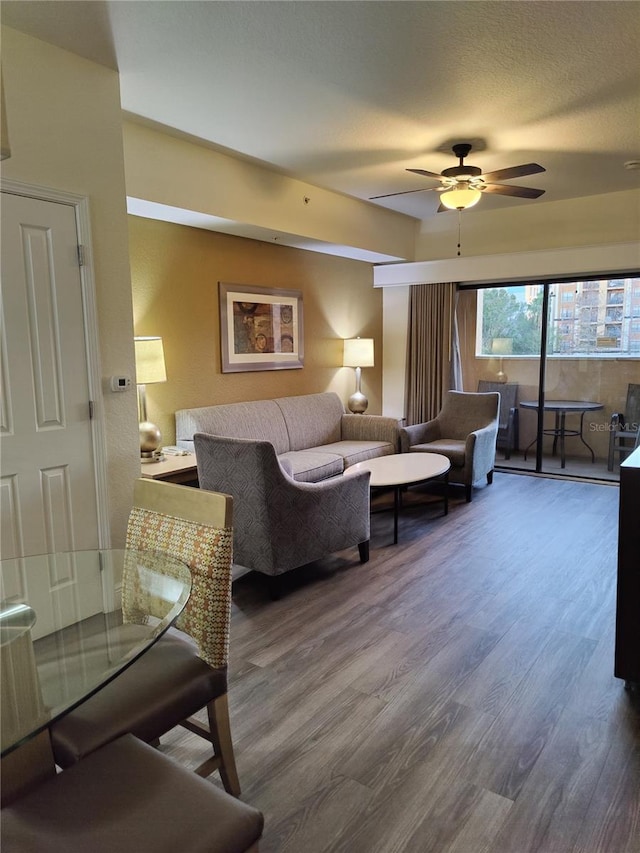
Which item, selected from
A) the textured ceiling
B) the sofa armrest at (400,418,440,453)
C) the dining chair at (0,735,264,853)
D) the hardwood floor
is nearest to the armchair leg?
the hardwood floor

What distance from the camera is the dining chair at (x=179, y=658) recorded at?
4.74 feet

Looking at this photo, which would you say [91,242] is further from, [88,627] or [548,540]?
[548,540]

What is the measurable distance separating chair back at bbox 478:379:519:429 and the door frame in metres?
4.39

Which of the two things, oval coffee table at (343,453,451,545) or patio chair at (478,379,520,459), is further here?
patio chair at (478,379,520,459)

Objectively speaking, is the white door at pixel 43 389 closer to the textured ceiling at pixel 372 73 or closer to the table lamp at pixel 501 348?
the textured ceiling at pixel 372 73

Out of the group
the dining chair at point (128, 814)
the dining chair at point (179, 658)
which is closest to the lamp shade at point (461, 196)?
the dining chair at point (179, 658)

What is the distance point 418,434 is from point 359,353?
44.7 inches

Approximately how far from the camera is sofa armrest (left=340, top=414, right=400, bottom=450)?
5.51 m

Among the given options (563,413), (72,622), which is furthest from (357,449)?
(72,622)

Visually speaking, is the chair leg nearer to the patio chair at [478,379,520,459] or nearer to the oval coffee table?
the oval coffee table

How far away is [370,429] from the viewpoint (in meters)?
5.67

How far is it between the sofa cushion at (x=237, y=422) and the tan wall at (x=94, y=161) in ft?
3.60

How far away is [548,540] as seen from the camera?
13.3 feet

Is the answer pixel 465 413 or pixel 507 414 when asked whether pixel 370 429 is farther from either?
pixel 507 414
